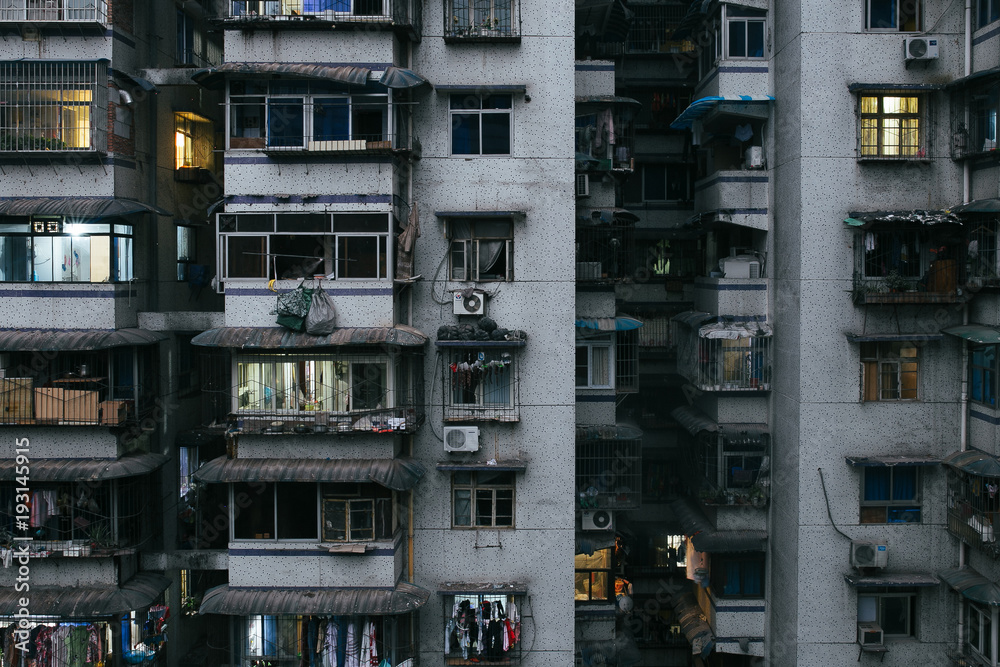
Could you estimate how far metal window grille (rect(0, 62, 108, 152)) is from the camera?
50.2 feet

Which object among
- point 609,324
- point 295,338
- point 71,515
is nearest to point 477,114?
point 609,324

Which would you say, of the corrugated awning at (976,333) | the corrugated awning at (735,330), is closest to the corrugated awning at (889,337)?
the corrugated awning at (976,333)

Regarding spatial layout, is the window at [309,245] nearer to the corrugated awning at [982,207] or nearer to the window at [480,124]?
the window at [480,124]

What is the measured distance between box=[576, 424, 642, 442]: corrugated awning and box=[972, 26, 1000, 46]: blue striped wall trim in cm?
1061

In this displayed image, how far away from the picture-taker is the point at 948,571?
15.7 meters

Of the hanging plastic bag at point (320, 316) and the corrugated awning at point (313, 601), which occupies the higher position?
the hanging plastic bag at point (320, 316)

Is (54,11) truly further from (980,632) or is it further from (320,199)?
(980,632)

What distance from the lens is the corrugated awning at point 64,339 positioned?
48.7 ft

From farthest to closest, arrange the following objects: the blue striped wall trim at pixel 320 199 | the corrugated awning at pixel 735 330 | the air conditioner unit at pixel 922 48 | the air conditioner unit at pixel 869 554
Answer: the corrugated awning at pixel 735 330 → the air conditioner unit at pixel 869 554 → the air conditioner unit at pixel 922 48 → the blue striped wall trim at pixel 320 199

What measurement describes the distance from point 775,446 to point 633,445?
10.6 ft

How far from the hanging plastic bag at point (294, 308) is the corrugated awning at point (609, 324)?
5855mm

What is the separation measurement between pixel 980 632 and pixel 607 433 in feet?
27.4

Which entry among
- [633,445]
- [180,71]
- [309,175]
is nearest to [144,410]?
[309,175]

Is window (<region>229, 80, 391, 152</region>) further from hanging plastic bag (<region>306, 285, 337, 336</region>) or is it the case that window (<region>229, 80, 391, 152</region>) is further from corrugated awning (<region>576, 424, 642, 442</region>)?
corrugated awning (<region>576, 424, 642, 442</region>)
